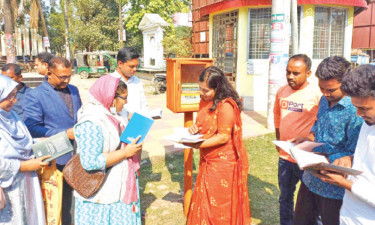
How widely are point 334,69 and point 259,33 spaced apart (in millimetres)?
7096

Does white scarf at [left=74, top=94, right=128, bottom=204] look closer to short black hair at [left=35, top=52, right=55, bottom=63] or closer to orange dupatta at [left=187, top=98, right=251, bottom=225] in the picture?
orange dupatta at [left=187, top=98, right=251, bottom=225]

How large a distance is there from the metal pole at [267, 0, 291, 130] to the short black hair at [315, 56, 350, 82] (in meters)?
4.14

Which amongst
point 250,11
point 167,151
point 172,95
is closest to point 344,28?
point 250,11

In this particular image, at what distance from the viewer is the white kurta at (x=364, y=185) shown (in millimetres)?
1476

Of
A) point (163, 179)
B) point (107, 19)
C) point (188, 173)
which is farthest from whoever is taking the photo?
point (107, 19)

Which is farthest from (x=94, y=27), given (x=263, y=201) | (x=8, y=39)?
(x=263, y=201)

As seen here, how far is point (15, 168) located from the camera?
83.0 inches

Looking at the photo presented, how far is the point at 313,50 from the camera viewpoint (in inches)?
353

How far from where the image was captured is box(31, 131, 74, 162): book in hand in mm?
2252

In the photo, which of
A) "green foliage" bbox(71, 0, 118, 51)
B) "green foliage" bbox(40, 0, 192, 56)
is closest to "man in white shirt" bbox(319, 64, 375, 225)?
"green foliage" bbox(40, 0, 192, 56)

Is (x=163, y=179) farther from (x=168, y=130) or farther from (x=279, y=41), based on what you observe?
(x=279, y=41)

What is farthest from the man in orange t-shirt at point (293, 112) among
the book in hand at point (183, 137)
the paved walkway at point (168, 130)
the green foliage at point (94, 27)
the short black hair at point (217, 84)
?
the green foliage at point (94, 27)

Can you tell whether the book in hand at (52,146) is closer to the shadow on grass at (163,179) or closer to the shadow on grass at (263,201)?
the shadow on grass at (163,179)

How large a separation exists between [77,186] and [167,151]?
336 cm
